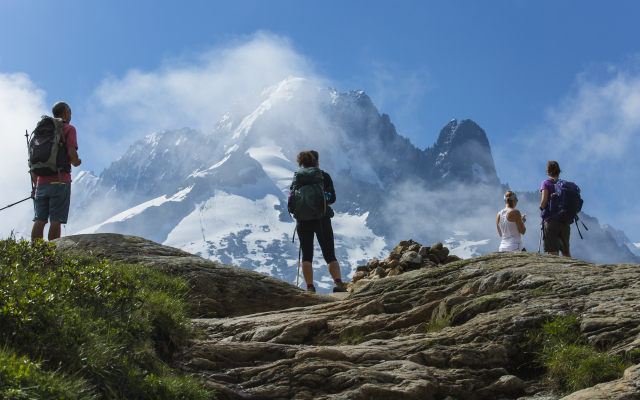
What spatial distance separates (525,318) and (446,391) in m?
1.69

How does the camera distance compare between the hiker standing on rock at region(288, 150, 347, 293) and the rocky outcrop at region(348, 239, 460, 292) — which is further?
A: the rocky outcrop at region(348, 239, 460, 292)

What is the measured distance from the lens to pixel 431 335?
623cm

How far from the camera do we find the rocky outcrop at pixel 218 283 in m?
9.21

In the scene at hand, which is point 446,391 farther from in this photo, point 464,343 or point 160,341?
point 160,341

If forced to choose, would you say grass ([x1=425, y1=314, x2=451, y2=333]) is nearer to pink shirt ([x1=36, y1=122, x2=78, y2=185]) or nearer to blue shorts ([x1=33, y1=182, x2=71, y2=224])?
blue shorts ([x1=33, y1=182, x2=71, y2=224])

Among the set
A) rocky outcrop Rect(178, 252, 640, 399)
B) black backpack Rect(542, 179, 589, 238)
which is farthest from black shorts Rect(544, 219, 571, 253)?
rocky outcrop Rect(178, 252, 640, 399)

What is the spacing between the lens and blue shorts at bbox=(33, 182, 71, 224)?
9.75 m

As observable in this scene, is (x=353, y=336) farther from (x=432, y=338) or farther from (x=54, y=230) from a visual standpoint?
(x=54, y=230)

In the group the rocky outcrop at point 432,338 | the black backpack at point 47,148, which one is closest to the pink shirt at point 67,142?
the black backpack at point 47,148

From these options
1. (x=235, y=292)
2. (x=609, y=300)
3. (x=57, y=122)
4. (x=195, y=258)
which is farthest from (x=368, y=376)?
(x=57, y=122)

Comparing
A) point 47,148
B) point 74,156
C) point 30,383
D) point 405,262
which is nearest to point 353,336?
point 30,383

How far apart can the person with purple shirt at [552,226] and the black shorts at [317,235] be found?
5650 mm

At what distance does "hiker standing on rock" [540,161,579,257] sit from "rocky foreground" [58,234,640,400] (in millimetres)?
3296

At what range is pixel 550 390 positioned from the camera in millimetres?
5094
